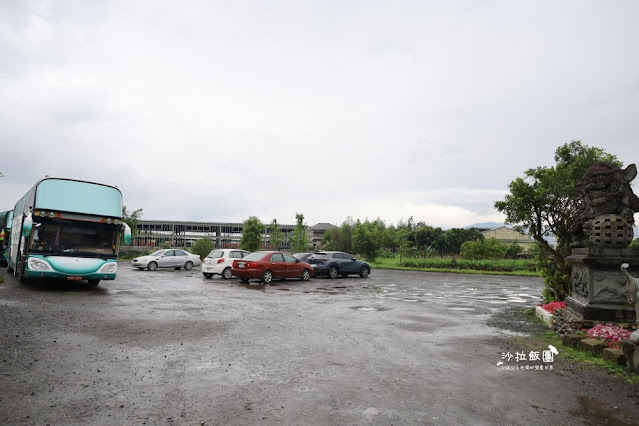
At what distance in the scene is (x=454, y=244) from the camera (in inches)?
3086

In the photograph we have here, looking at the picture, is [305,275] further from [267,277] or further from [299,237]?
[299,237]

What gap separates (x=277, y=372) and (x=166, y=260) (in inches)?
939

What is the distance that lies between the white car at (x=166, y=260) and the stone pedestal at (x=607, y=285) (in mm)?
24648

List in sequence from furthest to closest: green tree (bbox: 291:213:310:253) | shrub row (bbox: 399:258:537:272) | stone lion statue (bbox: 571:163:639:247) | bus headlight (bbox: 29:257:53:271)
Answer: green tree (bbox: 291:213:310:253) → shrub row (bbox: 399:258:537:272) → bus headlight (bbox: 29:257:53:271) → stone lion statue (bbox: 571:163:639:247)

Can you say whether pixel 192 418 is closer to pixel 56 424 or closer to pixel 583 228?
pixel 56 424

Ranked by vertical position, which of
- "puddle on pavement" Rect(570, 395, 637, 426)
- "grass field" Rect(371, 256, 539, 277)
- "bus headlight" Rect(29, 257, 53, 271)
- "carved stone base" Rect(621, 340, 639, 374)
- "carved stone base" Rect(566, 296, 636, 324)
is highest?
"bus headlight" Rect(29, 257, 53, 271)

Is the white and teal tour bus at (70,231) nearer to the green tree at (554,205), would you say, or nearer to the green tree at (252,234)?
the green tree at (554,205)

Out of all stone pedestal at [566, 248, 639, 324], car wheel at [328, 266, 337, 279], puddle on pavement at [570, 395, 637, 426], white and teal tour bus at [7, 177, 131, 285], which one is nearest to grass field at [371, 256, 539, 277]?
car wheel at [328, 266, 337, 279]

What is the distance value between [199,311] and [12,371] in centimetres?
543

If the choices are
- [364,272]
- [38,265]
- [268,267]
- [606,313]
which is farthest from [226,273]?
[606,313]

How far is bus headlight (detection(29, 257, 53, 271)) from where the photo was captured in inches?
495

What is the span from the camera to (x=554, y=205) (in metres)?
10.4

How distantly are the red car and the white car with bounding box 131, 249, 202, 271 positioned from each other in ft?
33.1
